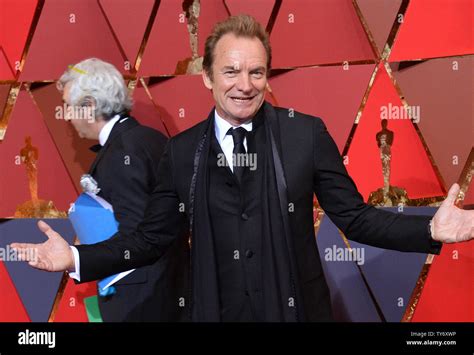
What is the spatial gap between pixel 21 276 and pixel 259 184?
1264 mm

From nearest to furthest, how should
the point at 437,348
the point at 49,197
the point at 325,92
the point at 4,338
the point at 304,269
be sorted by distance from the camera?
the point at 304,269
the point at 437,348
the point at 4,338
the point at 325,92
the point at 49,197

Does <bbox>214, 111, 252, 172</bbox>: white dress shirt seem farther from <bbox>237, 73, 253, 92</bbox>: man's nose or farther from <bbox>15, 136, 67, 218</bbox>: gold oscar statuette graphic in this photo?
<bbox>15, 136, 67, 218</bbox>: gold oscar statuette graphic

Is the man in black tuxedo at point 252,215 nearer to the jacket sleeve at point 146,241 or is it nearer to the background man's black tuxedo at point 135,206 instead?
the jacket sleeve at point 146,241

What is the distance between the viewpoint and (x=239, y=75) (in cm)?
169

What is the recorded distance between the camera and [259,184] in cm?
166

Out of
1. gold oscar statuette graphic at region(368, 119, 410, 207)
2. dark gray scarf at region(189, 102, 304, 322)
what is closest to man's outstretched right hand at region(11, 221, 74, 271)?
dark gray scarf at region(189, 102, 304, 322)

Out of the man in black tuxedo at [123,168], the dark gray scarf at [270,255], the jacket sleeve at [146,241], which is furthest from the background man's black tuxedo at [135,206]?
the dark gray scarf at [270,255]

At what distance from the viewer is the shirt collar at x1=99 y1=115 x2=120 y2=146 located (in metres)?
2.19

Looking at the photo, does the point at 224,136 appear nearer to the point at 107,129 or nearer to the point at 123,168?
the point at 123,168

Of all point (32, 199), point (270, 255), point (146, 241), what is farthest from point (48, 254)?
point (32, 199)

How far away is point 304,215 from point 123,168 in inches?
25.1

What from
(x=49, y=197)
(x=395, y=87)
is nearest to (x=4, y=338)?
(x=49, y=197)

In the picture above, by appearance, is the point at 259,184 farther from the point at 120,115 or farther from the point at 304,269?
the point at 120,115

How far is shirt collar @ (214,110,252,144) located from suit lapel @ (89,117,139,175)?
48cm
